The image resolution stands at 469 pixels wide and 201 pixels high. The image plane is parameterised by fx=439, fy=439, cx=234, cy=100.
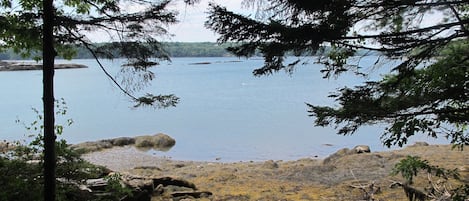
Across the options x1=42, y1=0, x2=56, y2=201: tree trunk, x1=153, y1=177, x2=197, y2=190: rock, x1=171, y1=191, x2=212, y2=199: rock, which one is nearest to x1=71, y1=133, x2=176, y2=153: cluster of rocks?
x1=153, y1=177, x2=197, y2=190: rock

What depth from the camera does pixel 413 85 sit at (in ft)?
13.5

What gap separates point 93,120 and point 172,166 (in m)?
13.2

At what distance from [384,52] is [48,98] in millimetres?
3371

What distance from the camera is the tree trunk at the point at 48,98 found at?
161 inches

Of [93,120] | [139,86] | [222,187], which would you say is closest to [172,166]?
[222,187]

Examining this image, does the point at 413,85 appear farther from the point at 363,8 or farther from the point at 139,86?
the point at 139,86

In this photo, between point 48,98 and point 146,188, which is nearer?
point 48,98

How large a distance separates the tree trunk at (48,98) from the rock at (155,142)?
15.1 metres

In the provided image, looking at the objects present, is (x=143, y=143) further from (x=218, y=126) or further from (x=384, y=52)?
(x=384, y=52)

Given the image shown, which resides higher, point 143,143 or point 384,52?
point 384,52

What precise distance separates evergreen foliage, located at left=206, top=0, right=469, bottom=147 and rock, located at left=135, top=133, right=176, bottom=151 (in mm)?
15388

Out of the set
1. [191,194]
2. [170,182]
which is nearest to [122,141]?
[170,182]

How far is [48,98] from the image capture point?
4.16 metres

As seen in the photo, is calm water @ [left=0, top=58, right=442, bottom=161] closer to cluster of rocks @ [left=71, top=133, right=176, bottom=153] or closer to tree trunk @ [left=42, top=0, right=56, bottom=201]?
cluster of rocks @ [left=71, top=133, right=176, bottom=153]
